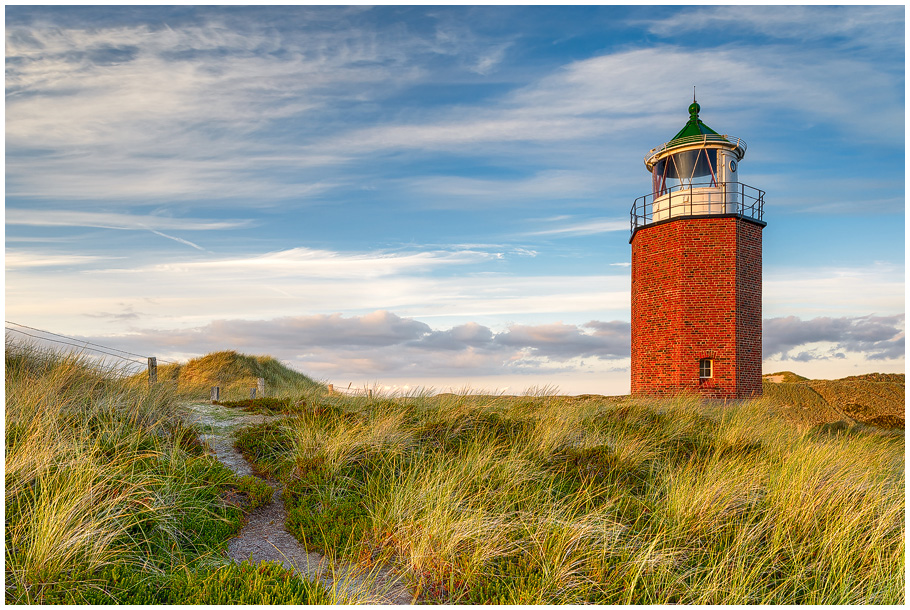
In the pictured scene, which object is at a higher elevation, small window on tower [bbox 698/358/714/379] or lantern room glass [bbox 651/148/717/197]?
lantern room glass [bbox 651/148/717/197]

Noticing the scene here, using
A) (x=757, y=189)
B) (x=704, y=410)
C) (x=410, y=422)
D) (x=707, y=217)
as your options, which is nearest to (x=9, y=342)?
(x=410, y=422)

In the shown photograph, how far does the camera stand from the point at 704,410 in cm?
1455

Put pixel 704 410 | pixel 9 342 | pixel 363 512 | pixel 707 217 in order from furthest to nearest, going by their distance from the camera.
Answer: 1. pixel 707 217
2. pixel 704 410
3. pixel 9 342
4. pixel 363 512

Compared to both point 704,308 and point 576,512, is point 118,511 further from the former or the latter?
point 704,308

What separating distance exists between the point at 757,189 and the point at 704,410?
10531mm

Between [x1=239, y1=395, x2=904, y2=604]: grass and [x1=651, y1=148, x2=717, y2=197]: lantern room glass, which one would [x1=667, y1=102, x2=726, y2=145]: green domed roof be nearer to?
[x1=651, y1=148, x2=717, y2=197]: lantern room glass

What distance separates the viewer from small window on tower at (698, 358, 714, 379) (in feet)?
63.1

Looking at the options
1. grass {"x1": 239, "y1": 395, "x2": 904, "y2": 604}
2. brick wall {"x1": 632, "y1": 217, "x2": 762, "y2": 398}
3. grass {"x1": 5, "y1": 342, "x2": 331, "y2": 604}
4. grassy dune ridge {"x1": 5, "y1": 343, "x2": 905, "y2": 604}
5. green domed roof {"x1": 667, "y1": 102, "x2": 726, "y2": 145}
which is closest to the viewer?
grass {"x1": 5, "y1": 342, "x2": 331, "y2": 604}

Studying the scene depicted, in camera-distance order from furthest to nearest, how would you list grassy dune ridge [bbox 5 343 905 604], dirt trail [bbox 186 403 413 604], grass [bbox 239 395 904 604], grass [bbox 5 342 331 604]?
grass [bbox 239 395 904 604], grassy dune ridge [bbox 5 343 905 604], dirt trail [bbox 186 403 413 604], grass [bbox 5 342 331 604]

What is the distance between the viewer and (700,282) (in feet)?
63.5

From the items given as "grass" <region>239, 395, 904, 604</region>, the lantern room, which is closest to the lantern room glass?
the lantern room

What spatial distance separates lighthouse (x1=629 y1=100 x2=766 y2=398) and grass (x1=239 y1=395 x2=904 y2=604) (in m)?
9.79

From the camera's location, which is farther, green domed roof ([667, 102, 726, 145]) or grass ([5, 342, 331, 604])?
green domed roof ([667, 102, 726, 145])

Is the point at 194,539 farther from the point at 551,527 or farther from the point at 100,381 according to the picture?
the point at 100,381
